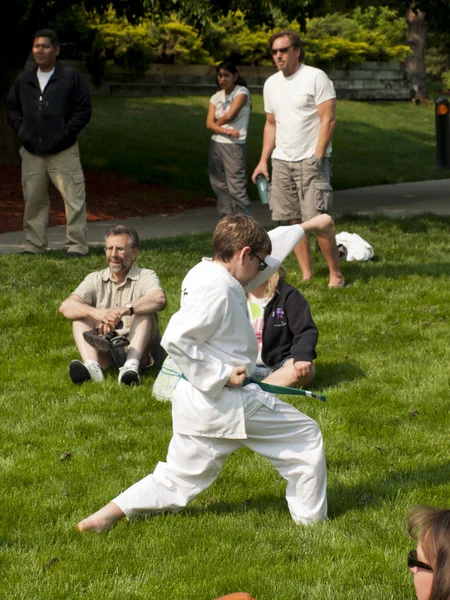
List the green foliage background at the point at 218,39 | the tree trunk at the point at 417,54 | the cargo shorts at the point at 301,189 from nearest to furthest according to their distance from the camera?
the cargo shorts at the point at 301,189 < the green foliage background at the point at 218,39 < the tree trunk at the point at 417,54

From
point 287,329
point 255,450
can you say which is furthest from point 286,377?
point 255,450

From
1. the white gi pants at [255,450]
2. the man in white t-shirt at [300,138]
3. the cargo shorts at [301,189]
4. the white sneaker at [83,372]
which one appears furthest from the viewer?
the cargo shorts at [301,189]

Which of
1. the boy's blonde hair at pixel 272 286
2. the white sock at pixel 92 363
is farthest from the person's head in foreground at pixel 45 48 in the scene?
the boy's blonde hair at pixel 272 286

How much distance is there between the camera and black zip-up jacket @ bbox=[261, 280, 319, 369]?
6188mm

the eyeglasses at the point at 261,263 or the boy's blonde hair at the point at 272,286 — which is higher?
the eyeglasses at the point at 261,263

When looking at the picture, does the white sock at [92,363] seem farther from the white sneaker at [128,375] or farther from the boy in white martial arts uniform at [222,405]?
the boy in white martial arts uniform at [222,405]

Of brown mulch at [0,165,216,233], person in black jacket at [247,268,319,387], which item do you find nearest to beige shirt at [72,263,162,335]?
person in black jacket at [247,268,319,387]

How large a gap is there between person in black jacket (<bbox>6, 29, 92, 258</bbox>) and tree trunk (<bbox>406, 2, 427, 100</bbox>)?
2788 cm

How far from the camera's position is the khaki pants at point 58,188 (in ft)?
34.7

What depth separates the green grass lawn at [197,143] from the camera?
19125 mm

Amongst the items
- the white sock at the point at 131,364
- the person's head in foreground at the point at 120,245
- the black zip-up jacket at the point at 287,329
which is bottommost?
the white sock at the point at 131,364

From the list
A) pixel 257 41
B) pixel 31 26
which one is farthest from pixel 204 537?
pixel 257 41

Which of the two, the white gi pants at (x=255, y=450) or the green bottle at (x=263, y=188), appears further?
the green bottle at (x=263, y=188)

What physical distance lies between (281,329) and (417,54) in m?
33.9
